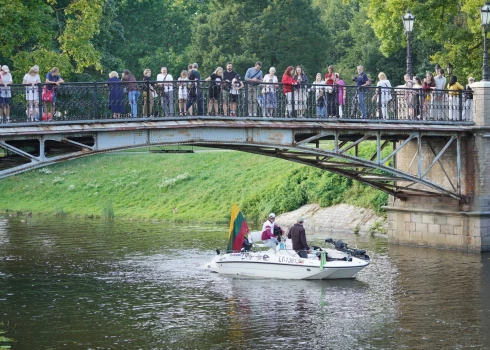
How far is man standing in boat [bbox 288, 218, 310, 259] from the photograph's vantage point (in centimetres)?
3241

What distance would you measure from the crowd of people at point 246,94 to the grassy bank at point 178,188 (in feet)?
27.2

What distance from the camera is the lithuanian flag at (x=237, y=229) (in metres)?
33.0

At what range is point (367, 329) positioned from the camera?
25.0 meters

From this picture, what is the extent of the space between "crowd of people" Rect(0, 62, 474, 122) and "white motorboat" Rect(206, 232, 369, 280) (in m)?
4.22

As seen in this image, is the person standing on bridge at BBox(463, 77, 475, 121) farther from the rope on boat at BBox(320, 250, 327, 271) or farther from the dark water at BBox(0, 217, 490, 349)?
the rope on boat at BBox(320, 250, 327, 271)

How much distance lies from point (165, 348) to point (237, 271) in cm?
1004

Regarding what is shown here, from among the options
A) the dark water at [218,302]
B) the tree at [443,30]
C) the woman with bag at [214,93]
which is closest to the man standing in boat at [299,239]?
the dark water at [218,302]

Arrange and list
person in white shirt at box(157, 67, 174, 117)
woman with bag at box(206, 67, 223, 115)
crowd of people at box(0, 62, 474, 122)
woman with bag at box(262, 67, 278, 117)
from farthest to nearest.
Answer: woman with bag at box(262, 67, 278, 117), woman with bag at box(206, 67, 223, 115), person in white shirt at box(157, 67, 174, 117), crowd of people at box(0, 62, 474, 122)

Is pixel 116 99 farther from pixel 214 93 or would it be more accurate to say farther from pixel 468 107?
pixel 468 107

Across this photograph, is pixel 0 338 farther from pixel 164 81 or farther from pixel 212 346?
pixel 164 81

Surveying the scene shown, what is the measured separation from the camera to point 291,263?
32219 mm

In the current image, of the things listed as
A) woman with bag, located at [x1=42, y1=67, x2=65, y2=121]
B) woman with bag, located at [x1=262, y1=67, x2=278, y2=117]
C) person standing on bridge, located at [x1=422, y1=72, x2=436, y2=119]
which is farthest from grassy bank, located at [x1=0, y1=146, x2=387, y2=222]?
woman with bag, located at [x1=42, y1=67, x2=65, y2=121]

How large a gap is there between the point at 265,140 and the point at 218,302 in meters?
5.86

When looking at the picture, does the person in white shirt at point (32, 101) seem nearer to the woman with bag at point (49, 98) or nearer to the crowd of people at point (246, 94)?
the crowd of people at point (246, 94)
